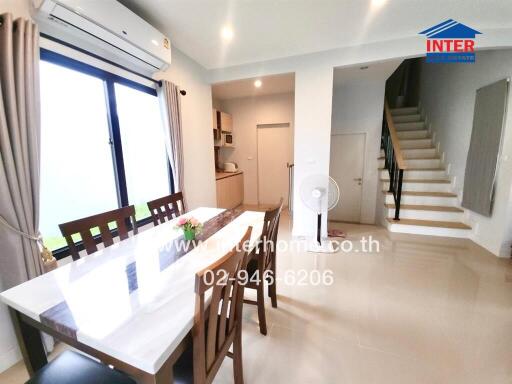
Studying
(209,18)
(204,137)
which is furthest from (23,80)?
(204,137)

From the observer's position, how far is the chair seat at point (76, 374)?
80 cm

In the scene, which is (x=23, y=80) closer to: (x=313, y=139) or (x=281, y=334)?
(x=281, y=334)

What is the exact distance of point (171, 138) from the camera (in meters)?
2.48

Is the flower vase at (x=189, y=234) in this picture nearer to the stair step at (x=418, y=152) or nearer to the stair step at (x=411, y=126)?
the stair step at (x=418, y=152)

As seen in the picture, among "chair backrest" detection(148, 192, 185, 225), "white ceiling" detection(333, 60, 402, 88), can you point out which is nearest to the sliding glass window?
"chair backrest" detection(148, 192, 185, 225)

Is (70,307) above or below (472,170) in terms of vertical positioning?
below

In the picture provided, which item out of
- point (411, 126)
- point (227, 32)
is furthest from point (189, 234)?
point (411, 126)

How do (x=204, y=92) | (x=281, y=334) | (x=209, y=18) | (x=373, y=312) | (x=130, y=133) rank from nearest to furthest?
(x=281, y=334) → (x=373, y=312) → (x=209, y=18) → (x=130, y=133) → (x=204, y=92)

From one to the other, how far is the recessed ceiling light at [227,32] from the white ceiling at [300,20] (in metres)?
0.05

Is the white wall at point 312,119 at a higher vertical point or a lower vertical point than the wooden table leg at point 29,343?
higher

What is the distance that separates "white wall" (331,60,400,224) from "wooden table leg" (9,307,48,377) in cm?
411

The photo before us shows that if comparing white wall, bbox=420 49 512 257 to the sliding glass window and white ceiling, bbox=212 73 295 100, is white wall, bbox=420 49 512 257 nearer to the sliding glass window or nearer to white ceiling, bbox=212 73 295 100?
white ceiling, bbox=212 73 295 100

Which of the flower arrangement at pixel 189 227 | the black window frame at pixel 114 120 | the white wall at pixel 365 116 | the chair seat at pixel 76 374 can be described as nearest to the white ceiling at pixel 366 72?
the white wall at pixel 365 116

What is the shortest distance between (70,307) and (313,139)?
289cm
